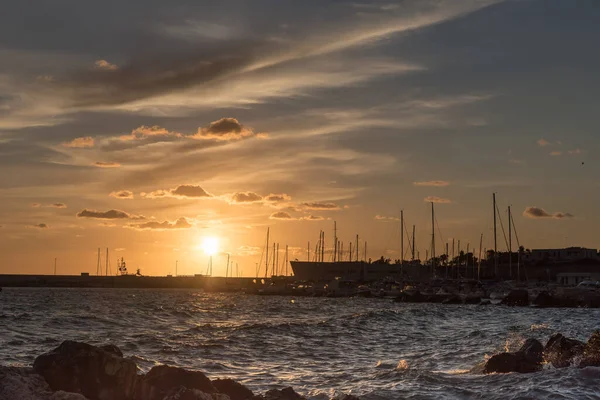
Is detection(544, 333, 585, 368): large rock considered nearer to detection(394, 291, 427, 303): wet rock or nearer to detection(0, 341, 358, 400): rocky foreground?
detection(0, 341, 358, 400): rocky foreground

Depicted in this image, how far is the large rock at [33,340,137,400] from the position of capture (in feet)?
54.1

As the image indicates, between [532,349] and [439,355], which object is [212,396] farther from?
[439,355]

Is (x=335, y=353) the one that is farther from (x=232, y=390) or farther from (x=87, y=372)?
(x=87, y=372)

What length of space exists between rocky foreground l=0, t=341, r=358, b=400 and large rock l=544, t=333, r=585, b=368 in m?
13.7

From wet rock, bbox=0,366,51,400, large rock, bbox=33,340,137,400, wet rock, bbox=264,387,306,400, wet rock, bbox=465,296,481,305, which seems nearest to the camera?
wet rock, bbox=0,366,51,400

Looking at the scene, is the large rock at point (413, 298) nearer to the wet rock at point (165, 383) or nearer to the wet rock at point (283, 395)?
the wet rock at point (283, 395)

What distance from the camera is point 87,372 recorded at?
656 inches

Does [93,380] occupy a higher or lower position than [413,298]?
higher

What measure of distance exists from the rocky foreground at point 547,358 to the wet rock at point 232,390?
1117cm

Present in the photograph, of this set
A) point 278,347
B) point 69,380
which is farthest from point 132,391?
point 278,347

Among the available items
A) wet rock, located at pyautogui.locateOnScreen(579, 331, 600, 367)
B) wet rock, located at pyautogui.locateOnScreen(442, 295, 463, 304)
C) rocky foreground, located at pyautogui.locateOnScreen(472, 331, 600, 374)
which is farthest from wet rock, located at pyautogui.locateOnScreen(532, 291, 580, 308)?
wet rock, located at pyautogui.locateOnScreen(579, 331, 600, 367)

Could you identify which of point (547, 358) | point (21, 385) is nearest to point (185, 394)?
point (21, 385)

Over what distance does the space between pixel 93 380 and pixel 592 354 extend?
57.5 feet

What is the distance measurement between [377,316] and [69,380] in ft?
185
